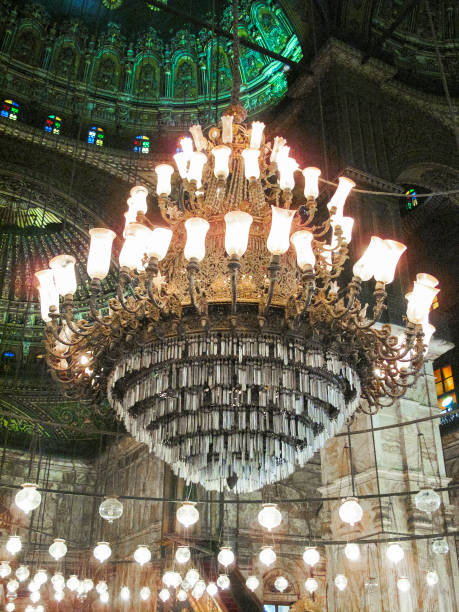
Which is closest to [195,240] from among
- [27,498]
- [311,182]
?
[311,182]

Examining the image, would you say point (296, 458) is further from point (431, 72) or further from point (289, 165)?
point (431, 72)

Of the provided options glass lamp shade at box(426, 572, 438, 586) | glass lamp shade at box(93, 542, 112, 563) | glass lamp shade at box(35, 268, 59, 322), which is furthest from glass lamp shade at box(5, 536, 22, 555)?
glass lamp shade at box(35, 268, 59, 322)

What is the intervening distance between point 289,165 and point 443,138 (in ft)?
19.3

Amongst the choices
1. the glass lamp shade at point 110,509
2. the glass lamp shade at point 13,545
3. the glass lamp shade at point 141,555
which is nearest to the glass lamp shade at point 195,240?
the glass lamp shade at point 110,509

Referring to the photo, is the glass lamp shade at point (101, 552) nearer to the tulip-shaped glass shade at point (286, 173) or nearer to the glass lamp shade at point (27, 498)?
the glass lamp shade at point (27, 498)

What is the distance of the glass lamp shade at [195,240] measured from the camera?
10.1ft

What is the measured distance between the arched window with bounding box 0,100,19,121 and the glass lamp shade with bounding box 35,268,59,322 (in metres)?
7.52

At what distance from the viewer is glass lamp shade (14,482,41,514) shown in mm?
4332

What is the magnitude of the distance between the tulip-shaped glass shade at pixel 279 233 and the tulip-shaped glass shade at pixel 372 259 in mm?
491

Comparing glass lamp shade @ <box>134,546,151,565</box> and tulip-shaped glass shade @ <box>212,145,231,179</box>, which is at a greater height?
tulip-shaped glass shade @ <box>212,145,231,179</box>

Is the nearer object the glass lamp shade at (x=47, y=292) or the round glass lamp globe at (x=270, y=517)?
the glass lamp shade at (x=47, y=292)

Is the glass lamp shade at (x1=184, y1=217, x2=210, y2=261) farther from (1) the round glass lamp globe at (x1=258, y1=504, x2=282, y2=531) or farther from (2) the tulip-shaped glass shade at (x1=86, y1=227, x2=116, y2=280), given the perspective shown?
(1) the round glass lamp globe at (x1=258, y1=504, x2=282, y2=531)

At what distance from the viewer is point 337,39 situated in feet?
26.9

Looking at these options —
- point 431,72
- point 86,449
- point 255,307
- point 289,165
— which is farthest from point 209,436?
point 86,449
